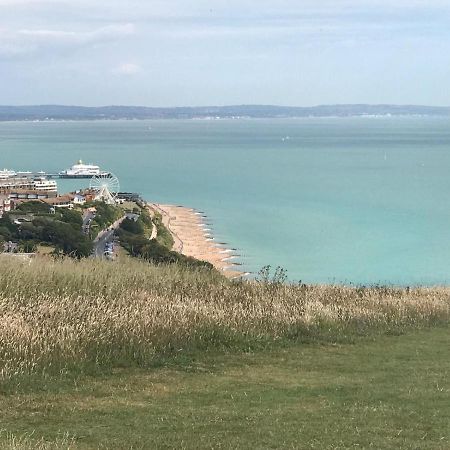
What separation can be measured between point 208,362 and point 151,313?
1.15 meters

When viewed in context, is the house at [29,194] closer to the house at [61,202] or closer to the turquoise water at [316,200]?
the house at [61,202]

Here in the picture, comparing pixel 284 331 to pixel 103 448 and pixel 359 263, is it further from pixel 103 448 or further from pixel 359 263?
pixel 359 263

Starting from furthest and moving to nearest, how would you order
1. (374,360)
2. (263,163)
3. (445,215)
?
(263,163)
(445,215)
(374,360)

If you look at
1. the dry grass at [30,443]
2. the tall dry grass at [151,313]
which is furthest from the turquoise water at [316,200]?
the dry grass at [30,443]

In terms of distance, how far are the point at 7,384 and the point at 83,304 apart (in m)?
2.19

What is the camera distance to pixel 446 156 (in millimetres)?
114438

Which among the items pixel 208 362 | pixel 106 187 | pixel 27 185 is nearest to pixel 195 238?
Answer: pixel 106 187

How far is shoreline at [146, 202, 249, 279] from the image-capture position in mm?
Answer: 37953

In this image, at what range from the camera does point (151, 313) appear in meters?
8.43

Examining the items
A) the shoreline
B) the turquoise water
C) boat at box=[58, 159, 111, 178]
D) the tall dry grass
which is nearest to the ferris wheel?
the shoreline

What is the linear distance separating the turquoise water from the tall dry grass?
22.0 m

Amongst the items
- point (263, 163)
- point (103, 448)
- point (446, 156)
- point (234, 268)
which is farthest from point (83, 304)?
point (446, 156)

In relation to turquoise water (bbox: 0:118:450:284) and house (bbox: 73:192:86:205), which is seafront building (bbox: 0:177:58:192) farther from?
turquoise water (bbox: 0:118:450:284)

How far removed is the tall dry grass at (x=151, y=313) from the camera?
23.7 ft
